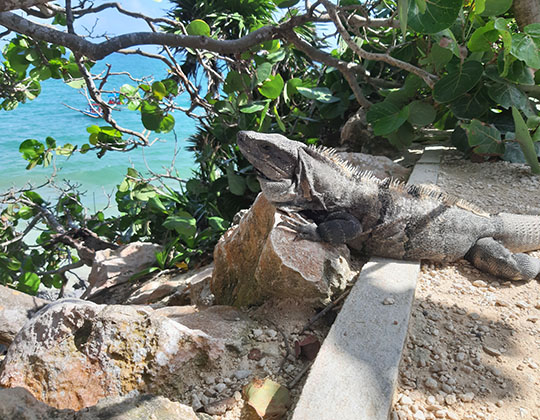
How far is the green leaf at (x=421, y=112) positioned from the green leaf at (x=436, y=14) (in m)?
2.28

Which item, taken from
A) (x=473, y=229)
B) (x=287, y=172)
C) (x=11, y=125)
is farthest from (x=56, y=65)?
(x=11, y=125)

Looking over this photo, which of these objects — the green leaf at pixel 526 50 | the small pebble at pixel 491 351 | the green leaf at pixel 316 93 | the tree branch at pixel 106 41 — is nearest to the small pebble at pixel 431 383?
the small pebble at pixel 491 351

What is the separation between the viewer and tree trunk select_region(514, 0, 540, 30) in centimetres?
458

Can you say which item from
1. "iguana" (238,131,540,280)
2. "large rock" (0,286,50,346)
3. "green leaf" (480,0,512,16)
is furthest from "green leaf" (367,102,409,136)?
"large rock" (0,286,50,346)

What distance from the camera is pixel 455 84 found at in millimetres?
4027

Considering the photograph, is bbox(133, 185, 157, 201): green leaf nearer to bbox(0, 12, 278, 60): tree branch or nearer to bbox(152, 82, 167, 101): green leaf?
bbox(152, 82, 167, 101): green leaf

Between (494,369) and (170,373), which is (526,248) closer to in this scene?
(494,369)

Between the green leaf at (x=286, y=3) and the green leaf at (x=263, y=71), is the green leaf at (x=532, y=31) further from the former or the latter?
the green leaf at (x=263, y=71)

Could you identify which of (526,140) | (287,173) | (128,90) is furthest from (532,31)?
(128,90)

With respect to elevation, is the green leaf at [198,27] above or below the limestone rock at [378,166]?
above

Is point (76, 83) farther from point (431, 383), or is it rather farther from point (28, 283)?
point (431, 383)

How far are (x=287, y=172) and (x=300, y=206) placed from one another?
0.79 feet

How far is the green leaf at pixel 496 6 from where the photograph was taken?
3449 millimetres

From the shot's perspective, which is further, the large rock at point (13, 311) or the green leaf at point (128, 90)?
the green leaf at point (128, 90)
